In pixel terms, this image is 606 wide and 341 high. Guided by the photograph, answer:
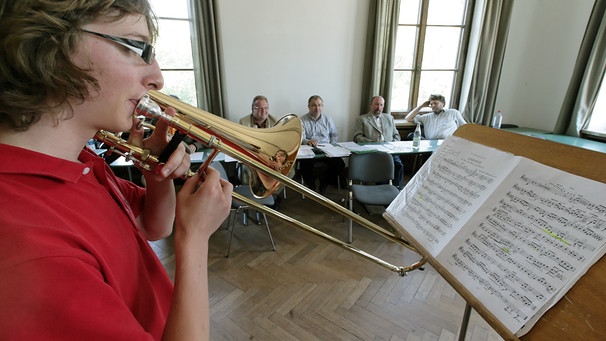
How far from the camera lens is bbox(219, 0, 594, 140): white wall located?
14.2 ft

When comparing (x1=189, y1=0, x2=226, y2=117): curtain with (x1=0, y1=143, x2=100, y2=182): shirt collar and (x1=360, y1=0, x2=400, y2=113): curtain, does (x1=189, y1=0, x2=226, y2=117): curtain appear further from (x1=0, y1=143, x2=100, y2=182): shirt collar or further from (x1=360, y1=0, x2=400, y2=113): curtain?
(x1=0, y1=143, x2=100, y2=182): shirt collar

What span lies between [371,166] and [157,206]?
104 inches

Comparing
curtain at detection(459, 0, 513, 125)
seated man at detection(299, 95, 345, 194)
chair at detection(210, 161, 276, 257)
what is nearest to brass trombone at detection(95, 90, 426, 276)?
chair at detection(210, 161, 276, 257)

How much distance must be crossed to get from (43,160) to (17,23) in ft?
0.74

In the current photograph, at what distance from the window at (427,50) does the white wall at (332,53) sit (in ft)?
2.73

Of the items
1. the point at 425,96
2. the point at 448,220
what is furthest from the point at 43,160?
the point at 425,96

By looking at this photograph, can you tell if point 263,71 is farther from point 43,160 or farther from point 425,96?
point 43,160

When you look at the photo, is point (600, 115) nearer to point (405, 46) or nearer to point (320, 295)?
point (405, 46)

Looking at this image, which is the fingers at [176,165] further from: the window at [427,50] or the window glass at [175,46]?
the window at [427,50]

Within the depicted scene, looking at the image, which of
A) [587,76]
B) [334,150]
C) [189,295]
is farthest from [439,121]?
[189,295]

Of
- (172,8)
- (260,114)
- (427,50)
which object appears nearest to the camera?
(260,114)

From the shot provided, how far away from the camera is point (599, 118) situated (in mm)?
4430

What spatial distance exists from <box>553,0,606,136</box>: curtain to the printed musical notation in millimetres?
5294

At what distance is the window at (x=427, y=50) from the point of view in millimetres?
5043
